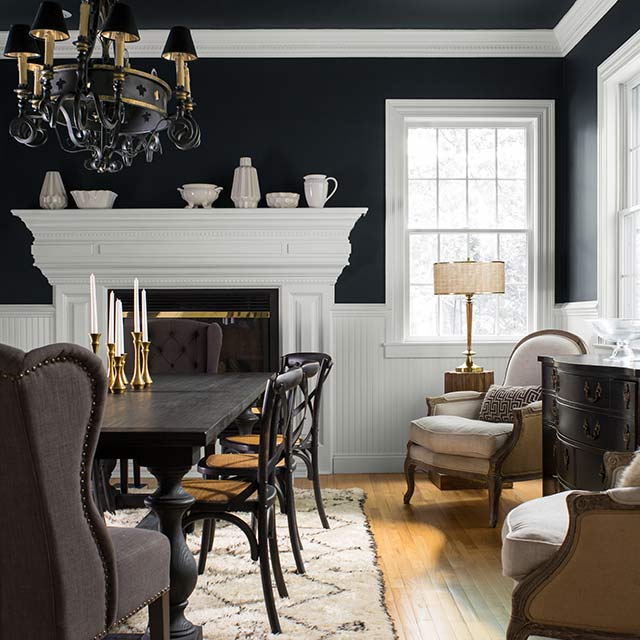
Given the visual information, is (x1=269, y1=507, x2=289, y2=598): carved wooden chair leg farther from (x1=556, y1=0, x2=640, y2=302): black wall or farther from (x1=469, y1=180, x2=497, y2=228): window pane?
(x1=469, y1=180, x2=497, y2=228): window pane

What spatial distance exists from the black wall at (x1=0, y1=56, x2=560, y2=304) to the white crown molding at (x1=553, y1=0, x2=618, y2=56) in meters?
0.20

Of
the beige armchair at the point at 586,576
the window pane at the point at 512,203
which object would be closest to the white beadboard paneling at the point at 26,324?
the window pane at the point at 512,203

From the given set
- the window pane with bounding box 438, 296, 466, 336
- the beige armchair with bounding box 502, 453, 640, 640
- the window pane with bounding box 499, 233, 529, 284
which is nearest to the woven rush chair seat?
the beige armchair with bounding box 502, 453, 640, 640

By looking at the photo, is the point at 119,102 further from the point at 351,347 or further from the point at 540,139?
the point at 540,139

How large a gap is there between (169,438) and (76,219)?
354 cm

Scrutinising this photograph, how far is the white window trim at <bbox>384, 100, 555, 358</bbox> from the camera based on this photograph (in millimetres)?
5301

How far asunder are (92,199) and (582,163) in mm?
3263

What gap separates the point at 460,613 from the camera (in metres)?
2.79

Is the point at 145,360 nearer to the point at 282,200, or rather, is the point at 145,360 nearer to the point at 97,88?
the point at 97,88

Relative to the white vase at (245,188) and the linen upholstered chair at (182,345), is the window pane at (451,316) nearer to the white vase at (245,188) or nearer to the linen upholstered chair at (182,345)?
the white vase at (245,188)

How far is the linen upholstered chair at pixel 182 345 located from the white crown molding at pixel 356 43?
6.95ft

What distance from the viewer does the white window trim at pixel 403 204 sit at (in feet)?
17.4

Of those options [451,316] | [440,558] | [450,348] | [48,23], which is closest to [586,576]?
[440,558]

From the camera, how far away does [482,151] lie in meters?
5.43
